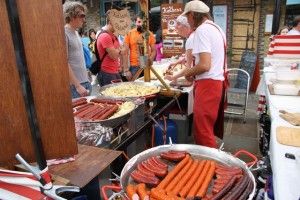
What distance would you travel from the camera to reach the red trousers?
13.2ft

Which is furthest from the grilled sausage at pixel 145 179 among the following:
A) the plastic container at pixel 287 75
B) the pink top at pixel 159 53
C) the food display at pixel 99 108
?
the pink top at pixel 159 53

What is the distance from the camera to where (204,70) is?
12.5 ft

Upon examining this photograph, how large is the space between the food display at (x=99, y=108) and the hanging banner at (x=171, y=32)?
5437mm

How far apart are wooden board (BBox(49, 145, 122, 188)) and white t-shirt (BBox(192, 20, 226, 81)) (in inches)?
92.7

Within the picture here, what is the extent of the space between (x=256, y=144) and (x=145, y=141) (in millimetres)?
2685

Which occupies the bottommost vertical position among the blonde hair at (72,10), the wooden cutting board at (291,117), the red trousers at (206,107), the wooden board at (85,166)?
the red trousers at (206,107)

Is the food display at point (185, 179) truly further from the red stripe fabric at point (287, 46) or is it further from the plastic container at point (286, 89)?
the red stripe fabric at point (287, 46)

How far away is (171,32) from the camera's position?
27.9 ft

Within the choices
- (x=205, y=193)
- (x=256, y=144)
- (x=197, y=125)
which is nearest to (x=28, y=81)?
(x=205, y=193)

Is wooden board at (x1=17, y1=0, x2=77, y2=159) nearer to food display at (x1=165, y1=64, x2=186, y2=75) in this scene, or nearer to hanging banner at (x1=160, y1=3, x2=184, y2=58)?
food display at (x1=165, y1=64, x2=186, y2=75)

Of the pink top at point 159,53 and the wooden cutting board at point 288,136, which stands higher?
the pink top at point 159,53

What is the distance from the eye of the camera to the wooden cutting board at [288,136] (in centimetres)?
224

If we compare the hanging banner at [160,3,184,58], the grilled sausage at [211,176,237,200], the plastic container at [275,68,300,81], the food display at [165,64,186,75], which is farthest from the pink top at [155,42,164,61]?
the grilled sausage at [211,176,237,200]

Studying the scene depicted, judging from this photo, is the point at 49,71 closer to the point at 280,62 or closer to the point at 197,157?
the point at 197,157
